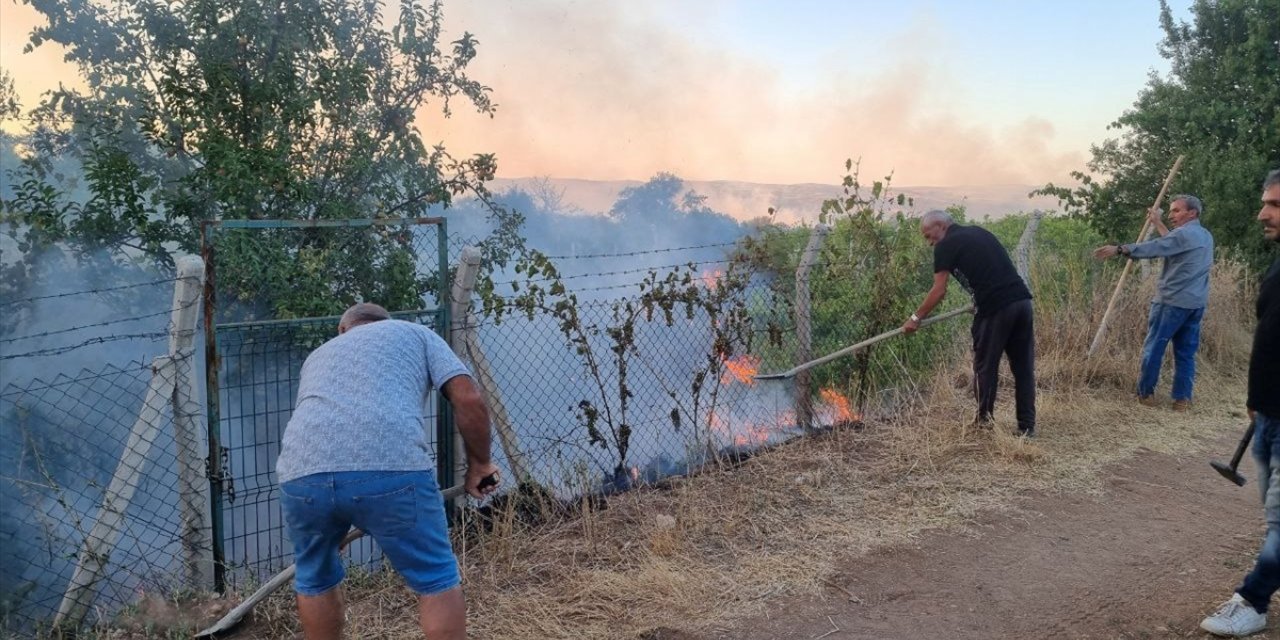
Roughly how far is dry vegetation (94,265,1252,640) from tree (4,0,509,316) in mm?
2868

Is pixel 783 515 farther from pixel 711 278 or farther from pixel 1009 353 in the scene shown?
pixel 1009 353

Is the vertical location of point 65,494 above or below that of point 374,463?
below

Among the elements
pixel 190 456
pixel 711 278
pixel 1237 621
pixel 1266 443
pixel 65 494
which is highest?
pixel 711 278

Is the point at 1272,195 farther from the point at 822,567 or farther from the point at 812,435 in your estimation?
the point at 812,435

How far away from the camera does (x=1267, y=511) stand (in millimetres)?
3371

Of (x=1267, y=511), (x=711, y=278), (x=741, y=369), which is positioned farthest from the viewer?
(x=741, y=369)

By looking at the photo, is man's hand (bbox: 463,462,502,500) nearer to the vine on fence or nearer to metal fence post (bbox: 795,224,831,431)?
the vine on fence

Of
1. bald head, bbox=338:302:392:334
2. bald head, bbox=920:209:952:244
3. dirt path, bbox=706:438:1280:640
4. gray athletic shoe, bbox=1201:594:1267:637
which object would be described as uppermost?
bald head, bbox=920:209:952:244

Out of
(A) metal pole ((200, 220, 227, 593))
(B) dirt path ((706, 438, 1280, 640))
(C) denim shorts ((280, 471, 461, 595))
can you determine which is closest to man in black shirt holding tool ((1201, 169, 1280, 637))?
(B) dirt path ((706, 438, 1280, 640))

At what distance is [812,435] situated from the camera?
6746 millimetres

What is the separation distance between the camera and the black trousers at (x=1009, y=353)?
242 inches

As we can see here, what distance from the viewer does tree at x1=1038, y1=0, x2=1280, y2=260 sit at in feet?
37.1

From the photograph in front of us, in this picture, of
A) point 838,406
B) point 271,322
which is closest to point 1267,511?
point 838,406

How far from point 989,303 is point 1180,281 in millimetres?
2121
